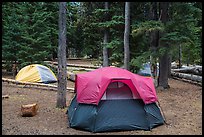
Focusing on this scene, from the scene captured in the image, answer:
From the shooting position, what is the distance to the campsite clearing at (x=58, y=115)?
21.4ft

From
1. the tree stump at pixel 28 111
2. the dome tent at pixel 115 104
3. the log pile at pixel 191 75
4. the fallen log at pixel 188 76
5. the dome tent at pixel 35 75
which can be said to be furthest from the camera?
the log pile at pixel 191 75

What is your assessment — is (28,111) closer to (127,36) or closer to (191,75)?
(127,36)

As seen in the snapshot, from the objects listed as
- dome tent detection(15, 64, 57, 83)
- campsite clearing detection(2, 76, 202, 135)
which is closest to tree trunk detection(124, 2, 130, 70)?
campsite clearing detection(2, 76, 202, 135)

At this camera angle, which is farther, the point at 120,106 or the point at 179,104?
the point at 179,104

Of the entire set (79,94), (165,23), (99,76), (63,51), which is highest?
(165,23)

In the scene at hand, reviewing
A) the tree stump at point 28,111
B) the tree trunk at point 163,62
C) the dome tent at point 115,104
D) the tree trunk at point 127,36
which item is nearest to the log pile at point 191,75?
the tree trunk at point 163,62

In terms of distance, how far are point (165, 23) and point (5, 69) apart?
11.4 metres

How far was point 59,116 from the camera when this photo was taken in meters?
7.88

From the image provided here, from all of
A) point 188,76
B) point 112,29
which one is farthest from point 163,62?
point 188,76

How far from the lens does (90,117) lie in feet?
21.8

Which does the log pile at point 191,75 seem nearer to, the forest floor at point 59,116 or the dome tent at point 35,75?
the forest floor at point 59,116

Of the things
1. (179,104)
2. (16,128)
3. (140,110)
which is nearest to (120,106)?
(140,110)

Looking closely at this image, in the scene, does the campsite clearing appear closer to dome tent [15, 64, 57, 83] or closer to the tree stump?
the tree stump

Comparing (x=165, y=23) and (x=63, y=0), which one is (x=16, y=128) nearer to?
(x=63, y=0)
